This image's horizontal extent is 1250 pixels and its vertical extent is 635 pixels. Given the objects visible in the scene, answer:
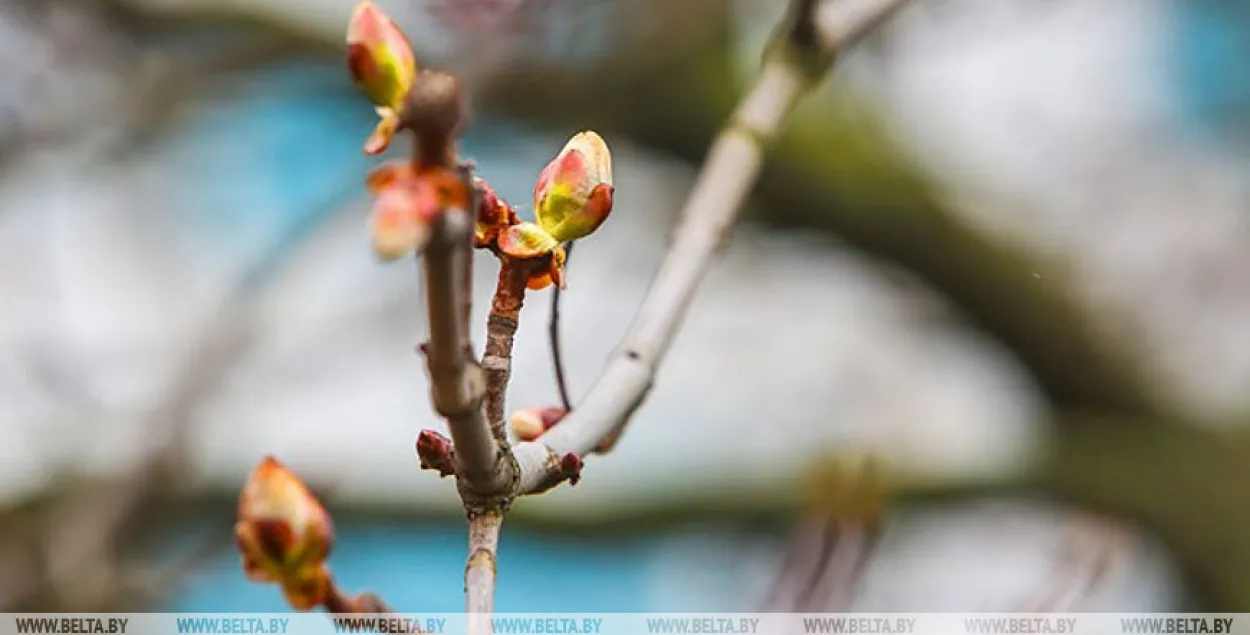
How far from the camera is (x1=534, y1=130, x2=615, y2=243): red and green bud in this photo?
774mm

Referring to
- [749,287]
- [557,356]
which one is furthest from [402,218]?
[749,287]

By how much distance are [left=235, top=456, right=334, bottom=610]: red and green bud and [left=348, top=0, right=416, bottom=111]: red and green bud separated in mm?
156

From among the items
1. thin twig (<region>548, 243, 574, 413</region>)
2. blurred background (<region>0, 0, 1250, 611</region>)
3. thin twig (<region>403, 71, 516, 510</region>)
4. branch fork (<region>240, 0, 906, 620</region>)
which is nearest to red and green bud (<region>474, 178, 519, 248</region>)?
branch fork (<region>240, 0, 906, 620</region>)

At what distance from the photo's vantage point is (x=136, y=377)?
3.87 metres

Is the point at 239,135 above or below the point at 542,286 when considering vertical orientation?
above

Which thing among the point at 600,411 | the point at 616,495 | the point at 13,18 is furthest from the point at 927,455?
the point at 600,411

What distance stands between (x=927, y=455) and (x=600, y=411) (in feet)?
10.9

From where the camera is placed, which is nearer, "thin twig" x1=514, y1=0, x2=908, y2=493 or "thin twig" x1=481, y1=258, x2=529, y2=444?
"thin twig" x1=481, y1=258, x2=529, y2=444

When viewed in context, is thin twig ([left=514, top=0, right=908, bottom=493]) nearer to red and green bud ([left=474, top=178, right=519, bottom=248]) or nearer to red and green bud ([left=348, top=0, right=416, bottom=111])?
red and green bud ([left=474, top=178, right=519, bottom=248])

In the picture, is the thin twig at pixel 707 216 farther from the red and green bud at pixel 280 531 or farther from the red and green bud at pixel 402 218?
the red and green bud at pixel 402 218

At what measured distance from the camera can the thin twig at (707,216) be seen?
0.96 m

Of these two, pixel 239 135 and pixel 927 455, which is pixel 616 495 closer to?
pixel 927 455

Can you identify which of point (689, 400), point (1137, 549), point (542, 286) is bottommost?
point (542, 286)

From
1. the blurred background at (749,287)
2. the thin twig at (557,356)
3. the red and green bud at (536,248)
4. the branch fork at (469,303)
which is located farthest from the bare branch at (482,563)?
the blurred background at (749,287)
